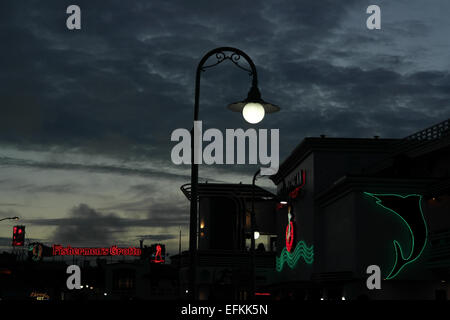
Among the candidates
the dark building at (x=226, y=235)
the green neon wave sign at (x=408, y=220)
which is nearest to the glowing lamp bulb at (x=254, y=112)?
the green neon wave sign at (x=408, y=220)

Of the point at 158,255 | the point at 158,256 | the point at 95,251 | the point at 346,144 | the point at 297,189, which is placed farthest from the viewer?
the point at 95,251

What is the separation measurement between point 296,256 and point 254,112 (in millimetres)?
48558

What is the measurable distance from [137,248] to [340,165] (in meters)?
71.2

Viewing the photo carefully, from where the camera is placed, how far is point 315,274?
163ft

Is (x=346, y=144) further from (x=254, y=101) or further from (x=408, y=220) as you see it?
(x=254, y=101)

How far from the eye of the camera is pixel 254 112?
11898 millimetres

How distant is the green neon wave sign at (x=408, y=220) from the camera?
41.8 metres

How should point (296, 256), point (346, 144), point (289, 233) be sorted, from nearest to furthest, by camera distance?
point (346, 144), point (296, 256), point (289, 233)

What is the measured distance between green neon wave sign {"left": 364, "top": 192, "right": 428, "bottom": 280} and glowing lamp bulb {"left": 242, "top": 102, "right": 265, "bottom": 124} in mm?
32259

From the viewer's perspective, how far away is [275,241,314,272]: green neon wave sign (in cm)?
5337

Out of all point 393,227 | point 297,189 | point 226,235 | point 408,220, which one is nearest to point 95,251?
point 226,235

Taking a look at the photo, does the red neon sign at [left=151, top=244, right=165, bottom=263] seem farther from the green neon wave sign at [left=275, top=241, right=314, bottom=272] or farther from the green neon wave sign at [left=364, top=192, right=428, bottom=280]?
the green neon wave sign at [left=364, top=192, right=428, bottom=280]
